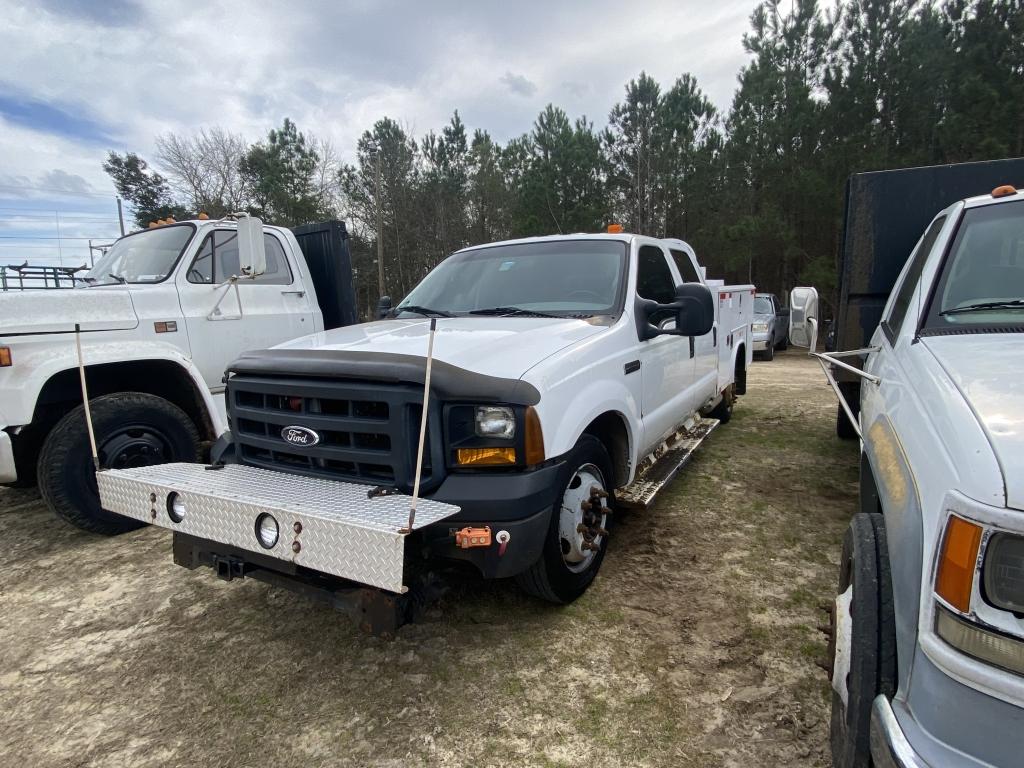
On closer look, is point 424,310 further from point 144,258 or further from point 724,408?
point 724,408

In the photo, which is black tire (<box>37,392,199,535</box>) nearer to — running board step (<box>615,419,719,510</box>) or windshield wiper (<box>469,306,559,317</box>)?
windshield wiper (<box>469,306,559,317</box>)

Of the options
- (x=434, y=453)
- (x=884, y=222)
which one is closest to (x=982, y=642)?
(x=434, y=453)

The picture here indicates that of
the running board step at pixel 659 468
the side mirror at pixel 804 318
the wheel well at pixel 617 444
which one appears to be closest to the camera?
the side mirror at pixel 804 318

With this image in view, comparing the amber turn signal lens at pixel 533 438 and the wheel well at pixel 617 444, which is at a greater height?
the amber turn signal lens at pixel 533 438

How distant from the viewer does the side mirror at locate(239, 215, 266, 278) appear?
413cm

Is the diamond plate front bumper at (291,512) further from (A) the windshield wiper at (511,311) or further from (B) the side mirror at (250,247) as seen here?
(B) the side mirror at (250,247)

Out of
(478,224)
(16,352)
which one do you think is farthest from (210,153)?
(16,352)

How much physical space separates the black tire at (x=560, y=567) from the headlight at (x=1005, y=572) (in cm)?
156

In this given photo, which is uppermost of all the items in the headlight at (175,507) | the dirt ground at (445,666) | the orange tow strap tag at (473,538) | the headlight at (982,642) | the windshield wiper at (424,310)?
the windshield wiper at (424,310)

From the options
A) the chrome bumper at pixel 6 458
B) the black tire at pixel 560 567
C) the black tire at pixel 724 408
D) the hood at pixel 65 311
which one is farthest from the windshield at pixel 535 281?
the black tire at pixel 724 408

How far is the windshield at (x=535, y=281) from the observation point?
11.7ft

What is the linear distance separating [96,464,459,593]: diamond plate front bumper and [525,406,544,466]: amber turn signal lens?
15.1 inches

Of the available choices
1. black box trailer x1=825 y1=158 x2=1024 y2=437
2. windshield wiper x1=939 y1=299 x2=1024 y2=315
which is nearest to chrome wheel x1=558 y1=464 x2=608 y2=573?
windshield wiper x1=939 y1=299 x2=1024 y2=315

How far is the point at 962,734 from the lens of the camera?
1153 mm
